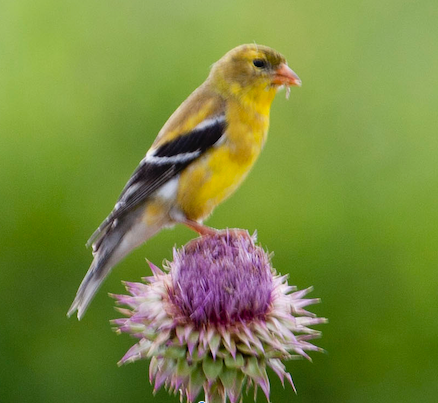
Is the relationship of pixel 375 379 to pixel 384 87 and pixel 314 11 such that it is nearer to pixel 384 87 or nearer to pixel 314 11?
pixel 384 87

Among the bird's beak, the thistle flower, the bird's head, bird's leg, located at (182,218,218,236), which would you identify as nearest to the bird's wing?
bird's leg, located at (182,218,218,236)

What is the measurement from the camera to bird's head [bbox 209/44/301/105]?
3.65 metres

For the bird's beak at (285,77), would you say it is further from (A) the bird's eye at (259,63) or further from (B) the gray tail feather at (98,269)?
(B) the gray tail feather at (98,269)

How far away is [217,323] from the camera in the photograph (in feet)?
8.66

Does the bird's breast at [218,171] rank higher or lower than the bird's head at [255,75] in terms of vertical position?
lower

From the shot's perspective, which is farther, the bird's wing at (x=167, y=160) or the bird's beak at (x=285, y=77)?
the bird's beak at (x=285, y=77)

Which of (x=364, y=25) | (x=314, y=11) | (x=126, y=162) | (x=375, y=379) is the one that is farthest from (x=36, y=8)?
(x=375, y=379)

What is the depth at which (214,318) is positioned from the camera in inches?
Answer: 104

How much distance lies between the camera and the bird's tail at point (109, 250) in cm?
326

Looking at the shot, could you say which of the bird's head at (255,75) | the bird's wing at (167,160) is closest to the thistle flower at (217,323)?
the bird's wing at (167,160)

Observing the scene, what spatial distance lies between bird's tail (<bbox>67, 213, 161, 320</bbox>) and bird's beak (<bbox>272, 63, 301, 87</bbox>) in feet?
2.91

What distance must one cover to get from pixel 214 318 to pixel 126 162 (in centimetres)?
278

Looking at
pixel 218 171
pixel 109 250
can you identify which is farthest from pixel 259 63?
pixel 109 250

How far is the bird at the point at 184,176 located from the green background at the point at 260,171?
4.54ft
